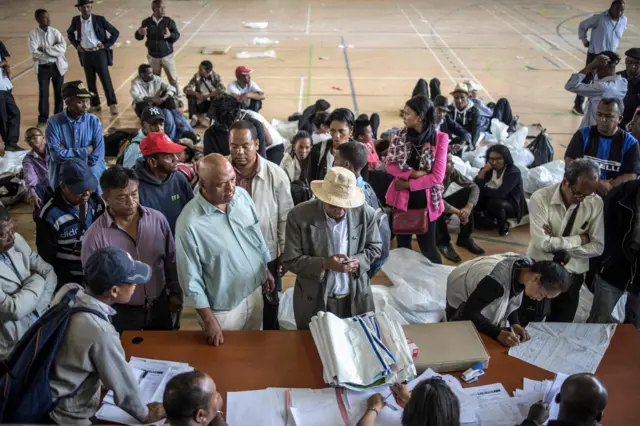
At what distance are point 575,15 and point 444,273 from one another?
17.2 m

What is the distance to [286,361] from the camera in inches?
102

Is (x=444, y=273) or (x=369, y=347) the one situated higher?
(x=369, y=347)

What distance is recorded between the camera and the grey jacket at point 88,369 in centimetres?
202

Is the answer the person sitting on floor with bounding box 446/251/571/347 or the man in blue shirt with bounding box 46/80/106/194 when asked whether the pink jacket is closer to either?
the person sitting on floor with bounding box 446/251/571/347

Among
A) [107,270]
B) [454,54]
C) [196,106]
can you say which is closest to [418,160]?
[107,270]

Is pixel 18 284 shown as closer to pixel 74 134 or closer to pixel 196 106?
pixel 74 134

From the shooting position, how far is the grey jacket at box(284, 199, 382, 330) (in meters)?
2.92

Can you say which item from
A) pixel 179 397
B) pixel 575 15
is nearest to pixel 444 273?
pixel 179 397

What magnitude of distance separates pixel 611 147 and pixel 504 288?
2.08 m

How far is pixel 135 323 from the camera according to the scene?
3160 mm

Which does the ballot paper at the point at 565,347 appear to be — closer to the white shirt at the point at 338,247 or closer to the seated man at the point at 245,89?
the white shirt at the point at 338,247

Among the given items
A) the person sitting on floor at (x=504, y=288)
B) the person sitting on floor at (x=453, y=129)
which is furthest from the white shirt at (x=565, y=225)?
the person sitting on floor at (x=453, y=129)

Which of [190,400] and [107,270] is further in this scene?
[107,270]

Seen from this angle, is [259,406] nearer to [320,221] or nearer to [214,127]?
[320,221]
